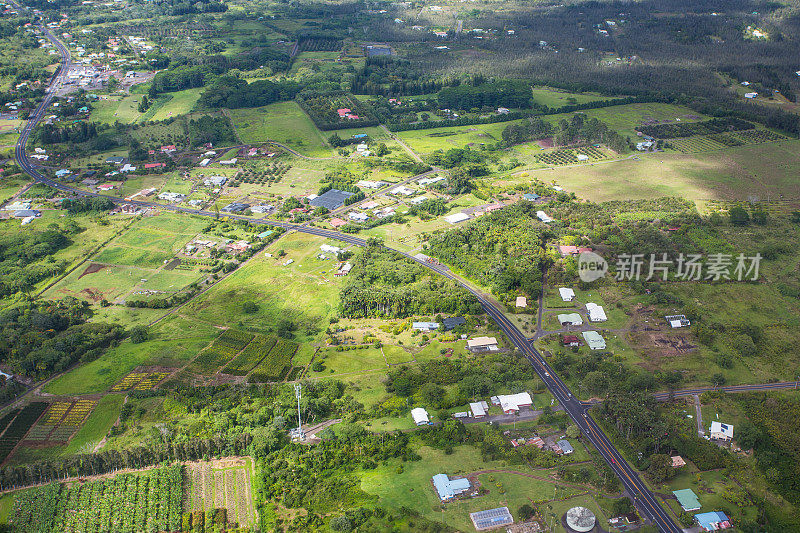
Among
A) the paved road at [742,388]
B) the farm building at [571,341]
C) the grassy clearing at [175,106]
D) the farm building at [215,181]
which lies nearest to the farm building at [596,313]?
the farm building at [571,341]

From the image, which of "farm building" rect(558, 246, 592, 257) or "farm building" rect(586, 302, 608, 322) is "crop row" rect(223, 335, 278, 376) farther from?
"farm building" rect(558, 246, 592, 257)

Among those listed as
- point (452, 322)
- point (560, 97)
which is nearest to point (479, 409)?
point (452, 322)

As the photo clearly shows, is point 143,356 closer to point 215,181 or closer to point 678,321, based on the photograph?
point 215,181

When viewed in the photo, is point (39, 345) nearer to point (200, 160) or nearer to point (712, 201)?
point (200, 160)

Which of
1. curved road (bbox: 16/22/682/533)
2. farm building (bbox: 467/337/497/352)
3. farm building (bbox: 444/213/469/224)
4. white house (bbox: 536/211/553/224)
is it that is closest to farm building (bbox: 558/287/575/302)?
curved road (bbox: 16/22/682/533)

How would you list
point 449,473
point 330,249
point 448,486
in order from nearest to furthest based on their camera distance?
point 448,486
point 449,473
point 330,249

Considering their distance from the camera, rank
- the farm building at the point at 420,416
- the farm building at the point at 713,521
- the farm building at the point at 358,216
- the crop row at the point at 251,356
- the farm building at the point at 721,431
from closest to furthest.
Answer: the farm building at the point at 713,521 < the farm building at the point at 721,431 < the farm building at the point at 420,416 < the crop row at the point at 251,356 < the farm building at the point at 358,216

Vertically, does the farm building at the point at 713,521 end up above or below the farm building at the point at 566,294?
below

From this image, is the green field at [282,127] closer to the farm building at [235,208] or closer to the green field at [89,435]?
Answer: the farm building at [235,208]
